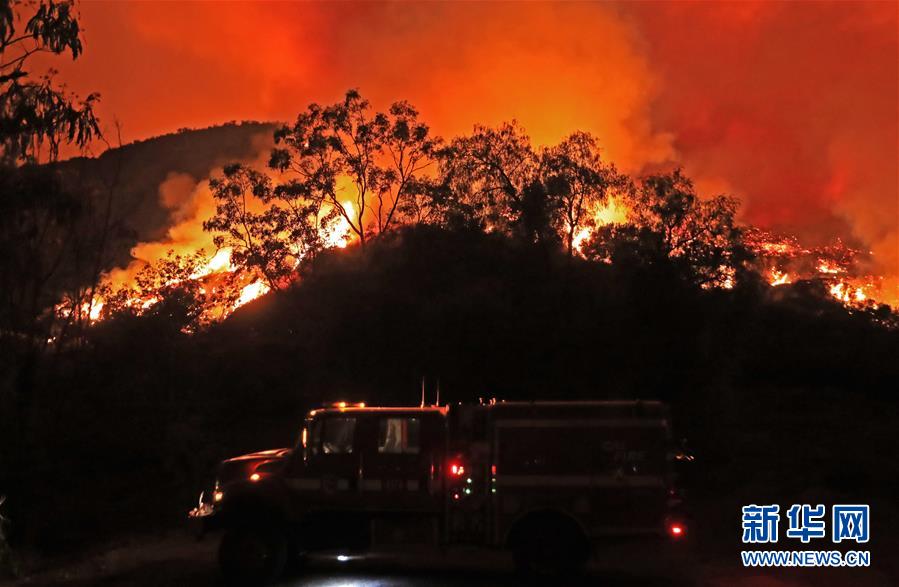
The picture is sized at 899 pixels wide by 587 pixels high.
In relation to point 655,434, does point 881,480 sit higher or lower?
lower

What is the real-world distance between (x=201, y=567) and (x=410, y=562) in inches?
117

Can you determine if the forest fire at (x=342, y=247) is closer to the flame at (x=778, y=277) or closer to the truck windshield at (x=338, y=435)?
the flame at (x=778, y=277)

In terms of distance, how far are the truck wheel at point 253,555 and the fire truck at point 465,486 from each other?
0.01 meters

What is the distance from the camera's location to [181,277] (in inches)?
1559

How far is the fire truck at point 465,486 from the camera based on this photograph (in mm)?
11305

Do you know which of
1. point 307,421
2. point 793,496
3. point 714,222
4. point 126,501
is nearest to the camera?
point 307,421

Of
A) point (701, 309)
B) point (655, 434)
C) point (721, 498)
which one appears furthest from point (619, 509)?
point (701, 309)

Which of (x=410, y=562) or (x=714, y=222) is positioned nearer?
(x=410, y=562)

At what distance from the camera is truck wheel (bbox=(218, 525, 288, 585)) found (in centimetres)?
1201

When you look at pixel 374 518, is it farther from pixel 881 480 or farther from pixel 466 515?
pixel 881 480

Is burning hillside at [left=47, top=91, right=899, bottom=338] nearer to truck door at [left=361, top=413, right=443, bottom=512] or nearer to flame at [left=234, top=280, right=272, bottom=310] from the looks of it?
flame at [left=234, top=280, right=272, bottom=310]

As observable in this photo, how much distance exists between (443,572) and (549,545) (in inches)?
93.1

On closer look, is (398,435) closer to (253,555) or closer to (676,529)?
(253,555)

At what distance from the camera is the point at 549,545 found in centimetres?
1159
